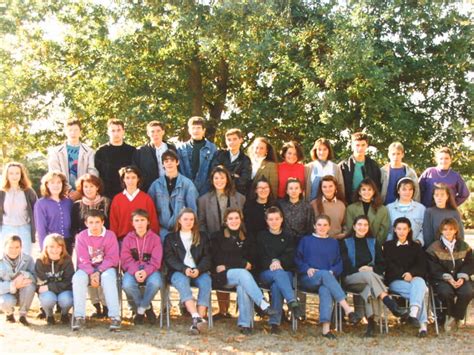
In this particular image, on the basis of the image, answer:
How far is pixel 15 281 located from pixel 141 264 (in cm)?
137

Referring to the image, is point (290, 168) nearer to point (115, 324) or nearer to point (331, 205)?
point (331, 205)

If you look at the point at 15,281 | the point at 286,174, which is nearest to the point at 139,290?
the point at 15,281

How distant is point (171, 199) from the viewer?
6633mm

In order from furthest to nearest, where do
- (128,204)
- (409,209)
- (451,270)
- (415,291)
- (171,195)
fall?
(409,209), (171,195), (128,204), (451,270), (415,291)

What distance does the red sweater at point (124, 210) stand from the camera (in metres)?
6.52

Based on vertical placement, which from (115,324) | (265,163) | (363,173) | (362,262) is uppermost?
(265,163)

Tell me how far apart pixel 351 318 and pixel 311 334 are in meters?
0.47

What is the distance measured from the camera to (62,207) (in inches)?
257

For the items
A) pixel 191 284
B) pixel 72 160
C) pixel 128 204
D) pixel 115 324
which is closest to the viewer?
pixel 115 324

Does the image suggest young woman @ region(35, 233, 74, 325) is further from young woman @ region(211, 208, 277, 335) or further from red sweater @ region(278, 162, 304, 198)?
red sweater @ region(278, 162, 304, 198)

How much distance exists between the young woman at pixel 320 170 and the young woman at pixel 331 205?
0.64 feet

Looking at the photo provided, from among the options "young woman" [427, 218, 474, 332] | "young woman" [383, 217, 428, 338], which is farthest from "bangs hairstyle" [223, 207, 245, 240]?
"young woman" [427, 218, 474, 332]

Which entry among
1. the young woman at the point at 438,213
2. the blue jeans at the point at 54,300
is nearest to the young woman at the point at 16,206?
the blue jeans at the point at 54,300

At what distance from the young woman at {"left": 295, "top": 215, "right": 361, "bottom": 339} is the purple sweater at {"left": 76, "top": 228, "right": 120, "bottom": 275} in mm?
2077
